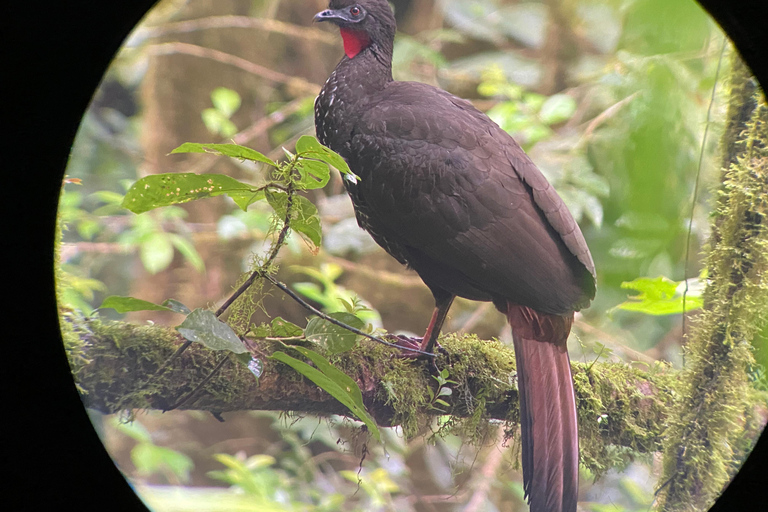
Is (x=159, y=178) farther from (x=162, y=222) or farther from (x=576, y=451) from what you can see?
(x=162, y=222)

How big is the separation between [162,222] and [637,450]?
2.43 meters

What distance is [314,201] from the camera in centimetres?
357

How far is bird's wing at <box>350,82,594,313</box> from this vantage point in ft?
4.99

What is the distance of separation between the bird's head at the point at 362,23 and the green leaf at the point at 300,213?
85 cm

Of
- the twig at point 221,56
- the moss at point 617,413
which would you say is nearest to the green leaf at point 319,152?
the moss at point 617,413

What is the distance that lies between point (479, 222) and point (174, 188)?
2.64 ft

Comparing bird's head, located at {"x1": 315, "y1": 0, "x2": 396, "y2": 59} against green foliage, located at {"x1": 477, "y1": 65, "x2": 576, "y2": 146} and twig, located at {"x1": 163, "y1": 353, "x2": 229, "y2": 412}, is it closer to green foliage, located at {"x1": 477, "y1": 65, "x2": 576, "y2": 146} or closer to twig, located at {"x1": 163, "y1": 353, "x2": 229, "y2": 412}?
green foliage, located at {"x1": 477, "y1": 65, "x2": 576, "y2": 146}

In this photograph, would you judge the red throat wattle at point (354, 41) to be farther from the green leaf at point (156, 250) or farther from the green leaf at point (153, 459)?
the green leaf at point (153, 459)

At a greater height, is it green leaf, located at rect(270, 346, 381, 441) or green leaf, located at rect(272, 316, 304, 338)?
green leaf, located at rect(272, 316, 304, 338)

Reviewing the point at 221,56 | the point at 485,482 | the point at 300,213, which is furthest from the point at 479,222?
the point at 221,56

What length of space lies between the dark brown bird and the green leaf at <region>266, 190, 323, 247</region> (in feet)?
1.33

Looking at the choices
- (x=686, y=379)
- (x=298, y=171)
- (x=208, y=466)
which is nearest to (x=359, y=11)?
(x=298, y=171)

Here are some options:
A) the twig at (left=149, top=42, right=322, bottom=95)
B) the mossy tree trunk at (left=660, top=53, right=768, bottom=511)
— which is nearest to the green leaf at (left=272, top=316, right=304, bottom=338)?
the mossy tree trunk at (left=660, top=53, right=768, bottom=511)

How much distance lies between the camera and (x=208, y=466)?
3.69 m
